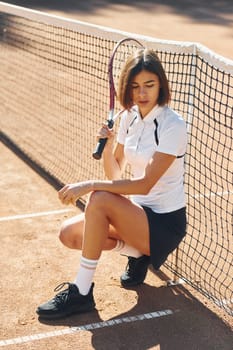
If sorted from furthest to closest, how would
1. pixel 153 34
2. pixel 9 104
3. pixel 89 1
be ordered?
pixel 89 1
pixel 153 34
pixel 9 104

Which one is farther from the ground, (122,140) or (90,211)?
(122,140)

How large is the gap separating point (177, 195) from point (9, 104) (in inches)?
221

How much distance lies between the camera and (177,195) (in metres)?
4.52

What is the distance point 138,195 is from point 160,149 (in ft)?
1.35

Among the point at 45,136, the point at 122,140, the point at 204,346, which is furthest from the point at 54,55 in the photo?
the point at 204,346

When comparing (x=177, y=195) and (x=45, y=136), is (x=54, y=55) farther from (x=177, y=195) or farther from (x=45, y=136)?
(x=177, y=195)

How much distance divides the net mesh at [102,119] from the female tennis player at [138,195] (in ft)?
1.62

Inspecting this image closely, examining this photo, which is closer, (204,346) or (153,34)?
(204,346)

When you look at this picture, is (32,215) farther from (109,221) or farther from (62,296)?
(109,221)

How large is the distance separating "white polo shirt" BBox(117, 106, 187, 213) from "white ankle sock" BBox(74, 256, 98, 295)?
0.49 metres

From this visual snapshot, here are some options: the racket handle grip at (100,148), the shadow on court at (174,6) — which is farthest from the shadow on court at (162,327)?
the shadow on court at (174,6)

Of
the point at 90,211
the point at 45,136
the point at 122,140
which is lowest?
the point at 45,136

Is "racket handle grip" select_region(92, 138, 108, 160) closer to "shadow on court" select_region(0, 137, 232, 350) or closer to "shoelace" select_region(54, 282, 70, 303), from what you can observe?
"shoelace" select_region(54, 282, 70, 303)

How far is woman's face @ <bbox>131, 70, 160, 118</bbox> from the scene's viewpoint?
14.1 ft
